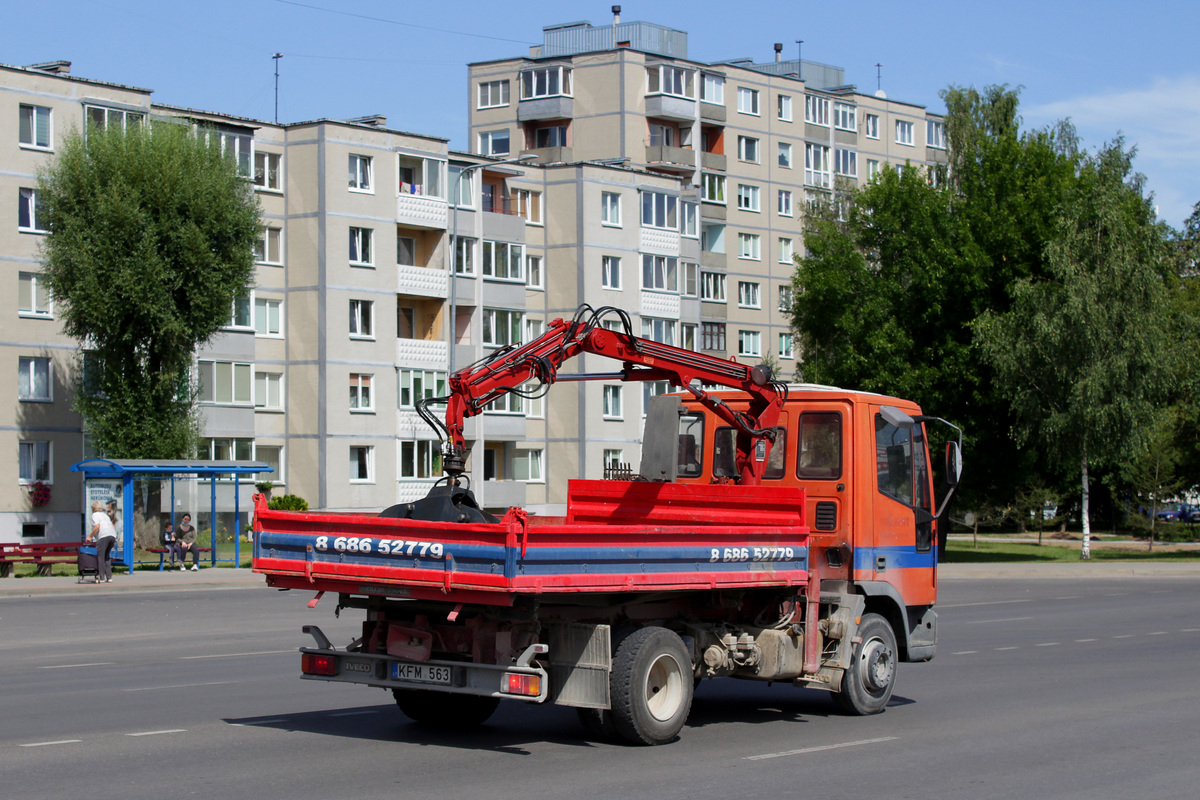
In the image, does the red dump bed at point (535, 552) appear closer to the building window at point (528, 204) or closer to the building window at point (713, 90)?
the building window at point (528, 204)

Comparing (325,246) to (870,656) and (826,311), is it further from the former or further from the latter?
(870,656)

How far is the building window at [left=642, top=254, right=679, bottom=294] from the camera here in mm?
68750

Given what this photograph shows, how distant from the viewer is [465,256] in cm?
6003

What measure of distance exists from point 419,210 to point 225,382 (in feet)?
35.7

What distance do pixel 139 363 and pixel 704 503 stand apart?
36340mm

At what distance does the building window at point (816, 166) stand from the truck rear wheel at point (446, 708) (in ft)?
253

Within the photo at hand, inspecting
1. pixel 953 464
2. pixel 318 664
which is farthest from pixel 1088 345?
pixel 318 664

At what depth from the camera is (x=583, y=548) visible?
9.44m

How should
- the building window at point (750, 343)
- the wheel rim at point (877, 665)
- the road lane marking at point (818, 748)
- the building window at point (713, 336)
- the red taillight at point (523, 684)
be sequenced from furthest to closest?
the building window at point (750, 343), the building window at point (713, 336), the wheel rim at point (877, 665), the road lane marking at point (818, 748), the red taillight at point (523, 684)

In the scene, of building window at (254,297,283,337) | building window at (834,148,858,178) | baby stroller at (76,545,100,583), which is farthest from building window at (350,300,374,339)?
building window at (834,148,858,178)

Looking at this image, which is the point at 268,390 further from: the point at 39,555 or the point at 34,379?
the point at 39,555

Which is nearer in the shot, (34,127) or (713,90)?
(34,127)

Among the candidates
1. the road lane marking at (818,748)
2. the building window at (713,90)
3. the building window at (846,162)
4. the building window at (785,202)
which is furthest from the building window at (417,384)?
the road lane marking at (818,748)

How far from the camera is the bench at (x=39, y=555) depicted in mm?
33062
